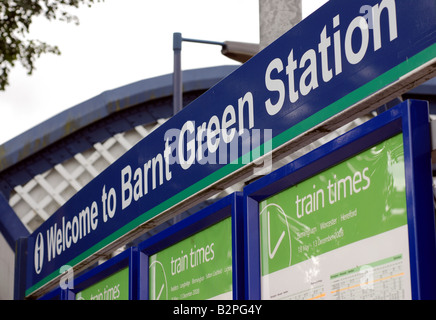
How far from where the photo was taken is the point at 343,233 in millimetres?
3168

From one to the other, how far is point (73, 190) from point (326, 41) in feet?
36.6

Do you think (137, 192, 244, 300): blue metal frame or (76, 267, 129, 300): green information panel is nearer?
(137, 192, 244, 300): blue metal frame

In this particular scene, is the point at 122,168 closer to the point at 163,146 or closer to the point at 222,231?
the point at 163,146

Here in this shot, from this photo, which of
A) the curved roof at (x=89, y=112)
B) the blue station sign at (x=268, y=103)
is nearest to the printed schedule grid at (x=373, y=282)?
the blue station sign at (x=268, y=103)

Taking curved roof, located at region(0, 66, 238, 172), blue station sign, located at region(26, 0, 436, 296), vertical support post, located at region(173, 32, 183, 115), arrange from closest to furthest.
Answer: blue station sign, located at region(26, 0, 436, 296), vertical support post, located at region(173, 32, 183, 115), curved roof, located at region(0, 66, 238, 172)

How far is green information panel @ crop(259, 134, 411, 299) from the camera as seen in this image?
9.51 feet

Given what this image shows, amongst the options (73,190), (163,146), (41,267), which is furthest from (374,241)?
(73,190)

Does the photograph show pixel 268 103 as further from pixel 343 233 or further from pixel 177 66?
pixel 177 66

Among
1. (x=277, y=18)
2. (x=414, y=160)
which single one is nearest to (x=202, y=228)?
(x=277, y=18)

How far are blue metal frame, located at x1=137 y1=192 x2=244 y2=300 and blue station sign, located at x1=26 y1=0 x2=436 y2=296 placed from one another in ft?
0.63

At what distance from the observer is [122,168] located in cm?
543

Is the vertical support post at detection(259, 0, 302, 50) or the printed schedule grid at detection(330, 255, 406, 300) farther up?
the vertical support post at detection(259, 0, 302, 50)

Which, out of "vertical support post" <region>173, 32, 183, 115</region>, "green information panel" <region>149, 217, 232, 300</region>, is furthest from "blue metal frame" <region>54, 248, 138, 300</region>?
"vertical support post" <region>173, 32, 183, 115</region>

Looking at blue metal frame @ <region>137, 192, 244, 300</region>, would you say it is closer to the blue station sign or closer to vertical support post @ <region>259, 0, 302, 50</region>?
the blue station sign
